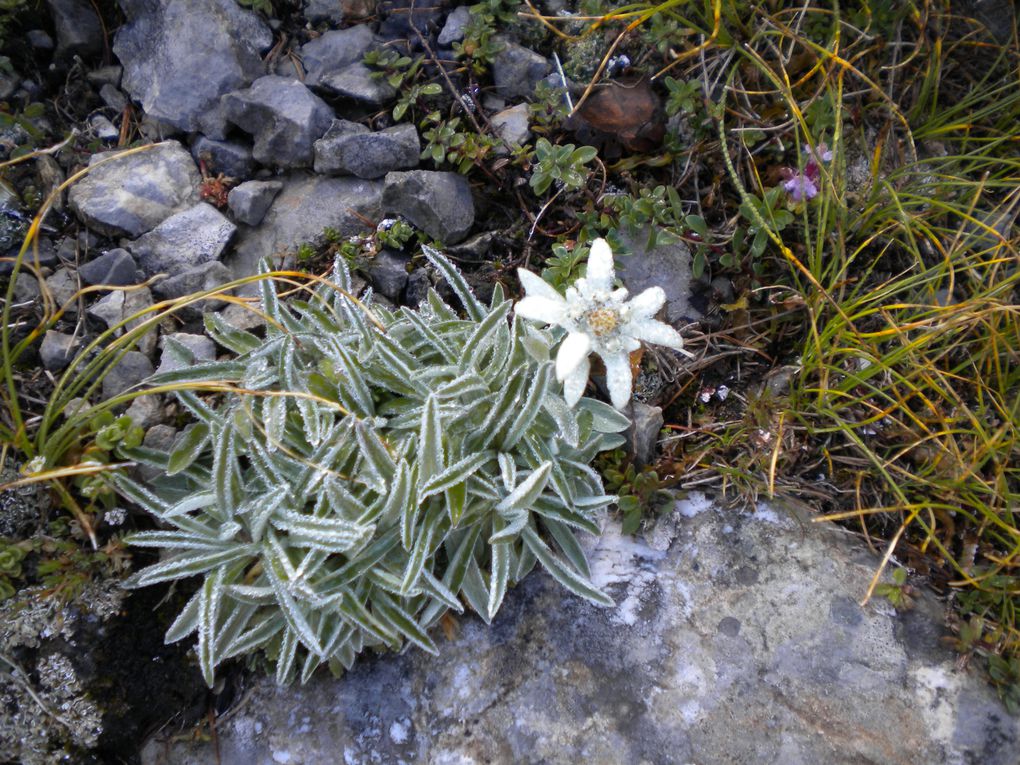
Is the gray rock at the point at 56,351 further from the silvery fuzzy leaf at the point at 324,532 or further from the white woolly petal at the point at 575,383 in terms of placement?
the white woolly petal at the point at 575,383

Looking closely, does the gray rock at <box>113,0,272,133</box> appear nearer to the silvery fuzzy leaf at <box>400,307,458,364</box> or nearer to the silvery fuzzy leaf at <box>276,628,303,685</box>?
the silvery fuzzy leaf at <box>400,307,458,364</box>

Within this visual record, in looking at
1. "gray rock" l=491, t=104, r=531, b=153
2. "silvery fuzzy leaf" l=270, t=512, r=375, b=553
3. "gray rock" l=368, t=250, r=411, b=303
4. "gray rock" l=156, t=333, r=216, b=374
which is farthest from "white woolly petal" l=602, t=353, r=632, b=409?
"gray rock" l=156, t=333, r=216, b=374

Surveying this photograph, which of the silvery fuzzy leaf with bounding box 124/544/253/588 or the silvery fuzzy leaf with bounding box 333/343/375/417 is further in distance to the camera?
the silvery fuzzy leaf with bounding box 333/343/375/417

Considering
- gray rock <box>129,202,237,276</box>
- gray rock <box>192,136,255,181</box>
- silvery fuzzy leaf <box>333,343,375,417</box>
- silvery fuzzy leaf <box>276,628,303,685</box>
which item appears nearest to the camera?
silvery fuzzy leaf <box>276,628,303,685</box>

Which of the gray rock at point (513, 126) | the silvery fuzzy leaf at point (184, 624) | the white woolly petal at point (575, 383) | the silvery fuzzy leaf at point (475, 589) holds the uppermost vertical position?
the gray rock at point (513, 126)

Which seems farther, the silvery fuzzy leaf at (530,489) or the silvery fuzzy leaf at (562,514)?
the silvery fuzzy leaf at (562,514)

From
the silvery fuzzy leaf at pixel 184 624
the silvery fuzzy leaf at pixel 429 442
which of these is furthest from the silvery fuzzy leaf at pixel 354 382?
the silvery fuzzy leaf at pixel 184 624

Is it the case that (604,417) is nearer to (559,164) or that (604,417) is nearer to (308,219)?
(559,164)
